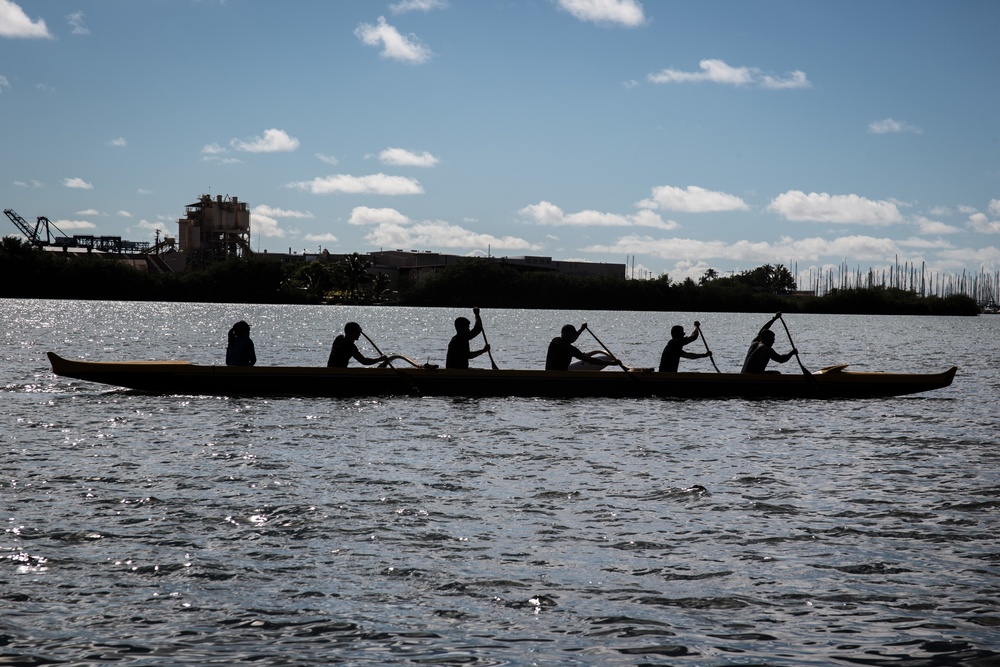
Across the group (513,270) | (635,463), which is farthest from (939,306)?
(635,463)

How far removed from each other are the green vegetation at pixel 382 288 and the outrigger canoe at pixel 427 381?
4168 inches

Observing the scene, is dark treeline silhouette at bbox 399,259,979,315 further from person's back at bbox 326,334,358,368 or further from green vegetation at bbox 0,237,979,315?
person's back at bbox 326,334,358,368

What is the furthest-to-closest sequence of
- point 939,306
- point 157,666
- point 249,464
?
point 939,306
point 249,464
point 157,666

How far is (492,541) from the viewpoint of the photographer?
8484mm

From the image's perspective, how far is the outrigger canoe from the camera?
Answer: 18875 millimetres

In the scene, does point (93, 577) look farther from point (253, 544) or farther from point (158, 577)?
point (253, 544)

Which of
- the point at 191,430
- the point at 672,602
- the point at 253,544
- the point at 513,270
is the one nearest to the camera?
the point at 672,602

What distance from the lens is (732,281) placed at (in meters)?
183

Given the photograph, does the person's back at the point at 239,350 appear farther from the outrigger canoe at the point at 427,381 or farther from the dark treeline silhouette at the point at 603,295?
the dark treeline silhouette at the point at 603,295

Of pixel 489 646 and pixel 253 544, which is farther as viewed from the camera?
pixel 253 544

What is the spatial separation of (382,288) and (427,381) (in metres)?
113

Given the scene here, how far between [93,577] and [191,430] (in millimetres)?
8232

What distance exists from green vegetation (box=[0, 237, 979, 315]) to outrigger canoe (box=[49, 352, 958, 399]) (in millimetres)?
105865

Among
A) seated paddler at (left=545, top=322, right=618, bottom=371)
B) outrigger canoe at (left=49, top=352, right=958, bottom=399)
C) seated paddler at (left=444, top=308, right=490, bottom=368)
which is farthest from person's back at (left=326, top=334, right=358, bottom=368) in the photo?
seated paddler at (left=545, top=322, right=618, bottom=371)
